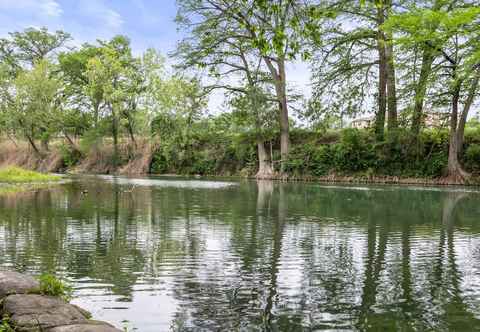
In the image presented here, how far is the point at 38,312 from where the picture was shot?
494 centimetres

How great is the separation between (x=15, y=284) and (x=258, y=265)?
423cm

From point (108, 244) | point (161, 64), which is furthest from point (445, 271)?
point (161, 64)

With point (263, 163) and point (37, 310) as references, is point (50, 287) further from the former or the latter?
point (263, 163)

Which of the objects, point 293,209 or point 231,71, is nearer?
point 293,209

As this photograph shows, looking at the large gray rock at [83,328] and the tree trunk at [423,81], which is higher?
the tree trunk at [423,81]

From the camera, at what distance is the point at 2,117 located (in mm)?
58938

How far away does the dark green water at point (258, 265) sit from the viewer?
20.0 feet

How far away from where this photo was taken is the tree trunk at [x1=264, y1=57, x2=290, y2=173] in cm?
4269

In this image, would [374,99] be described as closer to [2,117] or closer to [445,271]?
[445,271]

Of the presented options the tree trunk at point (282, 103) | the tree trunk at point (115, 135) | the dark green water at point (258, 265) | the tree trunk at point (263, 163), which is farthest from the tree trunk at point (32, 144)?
the dark green water at point (258, 265)

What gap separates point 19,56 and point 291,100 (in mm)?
45196

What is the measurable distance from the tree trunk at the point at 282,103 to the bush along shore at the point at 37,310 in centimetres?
3778

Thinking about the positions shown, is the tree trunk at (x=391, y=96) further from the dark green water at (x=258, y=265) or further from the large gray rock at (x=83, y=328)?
the large gray rock at (x=83, y=328)

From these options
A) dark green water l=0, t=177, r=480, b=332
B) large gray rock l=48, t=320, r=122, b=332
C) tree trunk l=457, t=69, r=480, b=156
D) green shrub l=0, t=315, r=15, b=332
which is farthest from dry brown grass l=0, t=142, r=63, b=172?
large gray rock l=48, t=320, r=122, b=332
